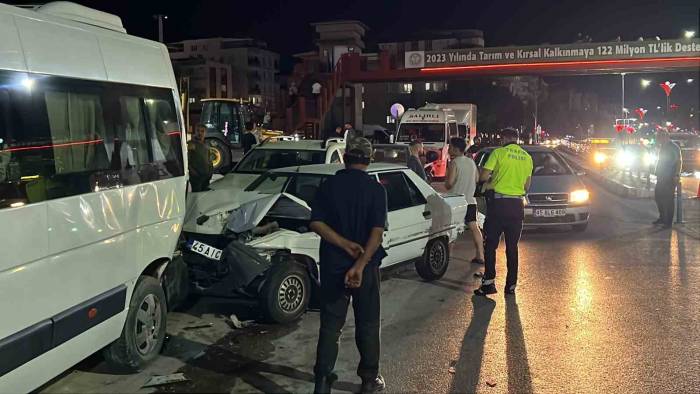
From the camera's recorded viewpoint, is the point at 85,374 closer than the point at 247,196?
Yes

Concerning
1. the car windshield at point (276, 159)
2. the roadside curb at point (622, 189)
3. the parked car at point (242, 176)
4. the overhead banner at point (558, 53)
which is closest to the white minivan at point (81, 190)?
the parked car at point (242, 176)

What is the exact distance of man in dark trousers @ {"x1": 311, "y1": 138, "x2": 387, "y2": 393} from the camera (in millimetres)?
4391

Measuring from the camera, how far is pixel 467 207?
941 cm

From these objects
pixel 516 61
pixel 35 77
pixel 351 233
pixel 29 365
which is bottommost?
pixel 29 365

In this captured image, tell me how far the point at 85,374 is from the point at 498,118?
66.1 m

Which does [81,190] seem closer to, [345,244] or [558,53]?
[345,244]

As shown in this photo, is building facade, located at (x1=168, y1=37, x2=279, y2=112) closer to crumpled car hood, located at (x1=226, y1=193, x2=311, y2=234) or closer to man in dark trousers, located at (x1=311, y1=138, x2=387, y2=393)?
crumpled car hood, located at (x1=226, y1=193, x2=311, y2=234)

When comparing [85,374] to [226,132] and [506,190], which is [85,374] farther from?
[226,132]

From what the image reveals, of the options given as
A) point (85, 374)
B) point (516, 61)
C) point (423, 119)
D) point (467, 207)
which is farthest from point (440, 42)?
point (85, 374)

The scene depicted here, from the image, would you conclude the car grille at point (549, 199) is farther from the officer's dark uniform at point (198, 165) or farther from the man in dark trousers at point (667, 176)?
the officer's dark uniform at point (198, 165)

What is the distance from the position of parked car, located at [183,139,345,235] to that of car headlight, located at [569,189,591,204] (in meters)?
4.31

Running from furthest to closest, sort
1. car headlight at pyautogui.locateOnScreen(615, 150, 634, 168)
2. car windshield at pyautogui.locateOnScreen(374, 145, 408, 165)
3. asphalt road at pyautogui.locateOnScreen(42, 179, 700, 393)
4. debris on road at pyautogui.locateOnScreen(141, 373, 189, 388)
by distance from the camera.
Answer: car headlight at pyautogui.locateOnScreen(615, 150, 634, 168)
car windshield at pyautogui.locateOnScreen(374, 145, 408, 165)
asphalt road at pyautogui.locateOnScreen(42, 179, 700, 393)
debris on road at pyautogui.locateOnScreen(141, 373, 189, 388)

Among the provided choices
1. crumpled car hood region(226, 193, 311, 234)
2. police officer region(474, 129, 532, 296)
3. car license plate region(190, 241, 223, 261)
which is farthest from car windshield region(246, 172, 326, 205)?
police officer region(474, 129, 532, 296)

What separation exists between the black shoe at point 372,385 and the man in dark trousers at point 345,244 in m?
0.28
